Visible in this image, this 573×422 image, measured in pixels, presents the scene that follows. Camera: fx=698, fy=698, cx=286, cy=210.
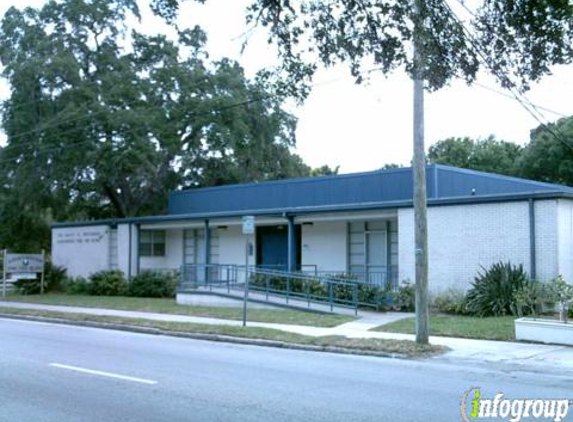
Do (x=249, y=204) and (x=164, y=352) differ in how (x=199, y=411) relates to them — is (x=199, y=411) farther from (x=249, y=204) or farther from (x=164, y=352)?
(x=249, y=204)

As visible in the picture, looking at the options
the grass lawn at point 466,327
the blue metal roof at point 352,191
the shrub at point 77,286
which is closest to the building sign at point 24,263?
the shrub at point 77,286

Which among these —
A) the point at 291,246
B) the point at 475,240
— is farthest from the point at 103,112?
the point at 475,240

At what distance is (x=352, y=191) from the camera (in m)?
26.9

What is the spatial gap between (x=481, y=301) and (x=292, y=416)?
12.0 meters

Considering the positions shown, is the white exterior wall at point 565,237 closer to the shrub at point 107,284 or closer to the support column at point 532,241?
the support column at point 532,241

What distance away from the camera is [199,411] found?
8.12m

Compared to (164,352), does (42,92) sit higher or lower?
higher

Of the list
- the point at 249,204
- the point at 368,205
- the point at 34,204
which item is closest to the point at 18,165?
the point at 34,204

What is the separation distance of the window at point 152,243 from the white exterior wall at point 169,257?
0.19m

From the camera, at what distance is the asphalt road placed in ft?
26.4

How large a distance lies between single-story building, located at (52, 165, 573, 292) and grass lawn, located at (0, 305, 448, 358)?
22.7ft

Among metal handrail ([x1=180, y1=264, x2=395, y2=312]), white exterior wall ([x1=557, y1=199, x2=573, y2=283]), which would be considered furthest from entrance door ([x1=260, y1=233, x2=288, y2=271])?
white exterior wall ([x1=557, y1=199, x2=573, y2=283])

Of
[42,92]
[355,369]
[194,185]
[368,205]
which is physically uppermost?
[42,92]

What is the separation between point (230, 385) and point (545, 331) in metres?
7.44
